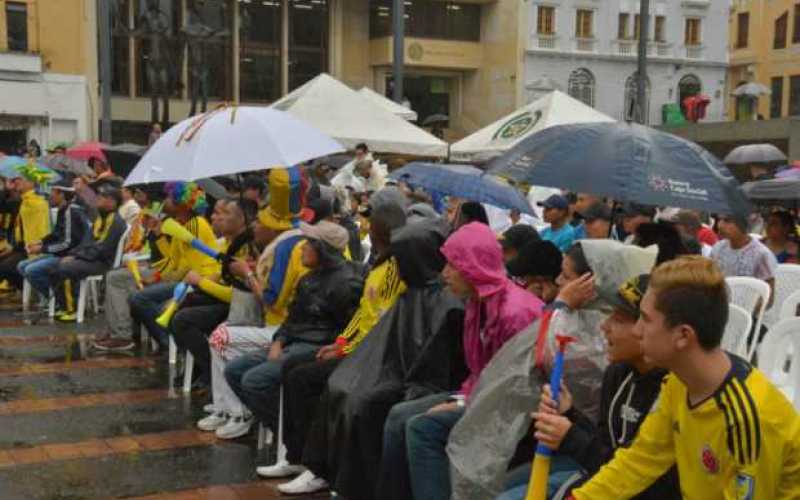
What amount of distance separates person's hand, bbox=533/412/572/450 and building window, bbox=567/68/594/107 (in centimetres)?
4546

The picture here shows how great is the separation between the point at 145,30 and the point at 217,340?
30763 mm

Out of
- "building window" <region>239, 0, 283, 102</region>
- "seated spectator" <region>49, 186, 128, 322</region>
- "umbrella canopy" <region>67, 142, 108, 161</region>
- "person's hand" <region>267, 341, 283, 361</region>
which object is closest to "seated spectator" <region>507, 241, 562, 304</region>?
"person's hand" <region>267, 341, 283, 361</region>

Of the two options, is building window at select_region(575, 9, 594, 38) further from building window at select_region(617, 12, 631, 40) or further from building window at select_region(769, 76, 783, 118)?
building window at select_region(769, 76, 783, 118)

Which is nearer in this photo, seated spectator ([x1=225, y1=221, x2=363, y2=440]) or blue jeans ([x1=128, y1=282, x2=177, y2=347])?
seated spectator ([x1=225, y1=221, x2=363, y2=440])

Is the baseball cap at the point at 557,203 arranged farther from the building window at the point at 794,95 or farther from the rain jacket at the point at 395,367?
the building window at the point at 794,95

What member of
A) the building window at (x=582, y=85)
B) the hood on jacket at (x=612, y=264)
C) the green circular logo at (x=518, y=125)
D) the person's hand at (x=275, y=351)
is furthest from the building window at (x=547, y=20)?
the hood on jacket at (x=612, y=264)

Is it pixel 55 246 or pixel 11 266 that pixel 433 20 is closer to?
pixel 11 266

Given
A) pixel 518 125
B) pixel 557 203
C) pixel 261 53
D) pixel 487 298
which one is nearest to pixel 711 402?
pixel 487 298

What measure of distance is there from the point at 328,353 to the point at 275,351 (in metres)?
0.53

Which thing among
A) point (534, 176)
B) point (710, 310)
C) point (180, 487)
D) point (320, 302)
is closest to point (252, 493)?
point (180, 487)

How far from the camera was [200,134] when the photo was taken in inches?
243

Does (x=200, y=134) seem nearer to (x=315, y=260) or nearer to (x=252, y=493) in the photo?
(x=315, y=260)

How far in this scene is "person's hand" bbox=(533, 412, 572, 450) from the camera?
10.2 ft

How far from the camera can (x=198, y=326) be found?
22.5ft
